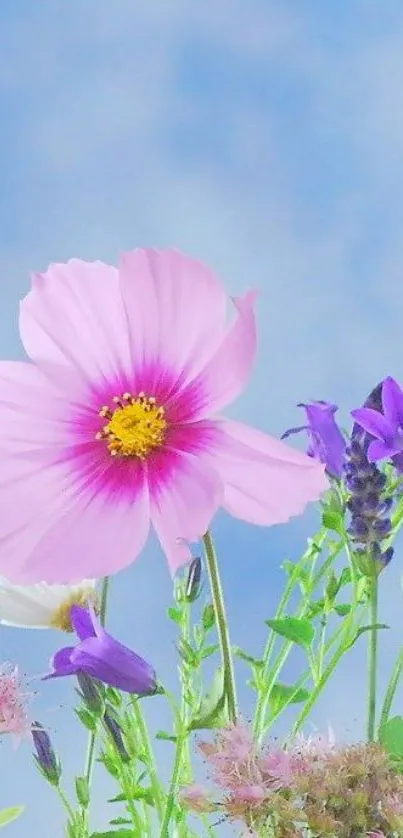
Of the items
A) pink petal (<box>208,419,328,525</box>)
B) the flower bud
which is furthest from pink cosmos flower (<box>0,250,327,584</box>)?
the flower bud

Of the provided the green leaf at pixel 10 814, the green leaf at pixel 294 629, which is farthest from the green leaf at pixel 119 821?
the green leaf at pixel 294 629

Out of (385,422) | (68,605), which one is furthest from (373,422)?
(68,605)

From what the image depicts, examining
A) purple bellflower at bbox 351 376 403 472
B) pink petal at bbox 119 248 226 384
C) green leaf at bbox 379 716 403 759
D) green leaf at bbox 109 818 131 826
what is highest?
pink petal at bbox 119 248 226 384

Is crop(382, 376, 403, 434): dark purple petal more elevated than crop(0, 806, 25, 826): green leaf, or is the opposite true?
crop(382, 376, 403, 434): dark purple petal

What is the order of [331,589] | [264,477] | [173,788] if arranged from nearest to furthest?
[264,477] → [173,788] → [331,589]

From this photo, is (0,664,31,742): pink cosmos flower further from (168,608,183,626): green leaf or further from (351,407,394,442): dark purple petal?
(351,407,394,442): dark purple petal

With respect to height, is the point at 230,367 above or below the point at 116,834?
Result: above

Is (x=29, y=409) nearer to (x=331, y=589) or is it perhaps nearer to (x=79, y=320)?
(x=79, y=320)
